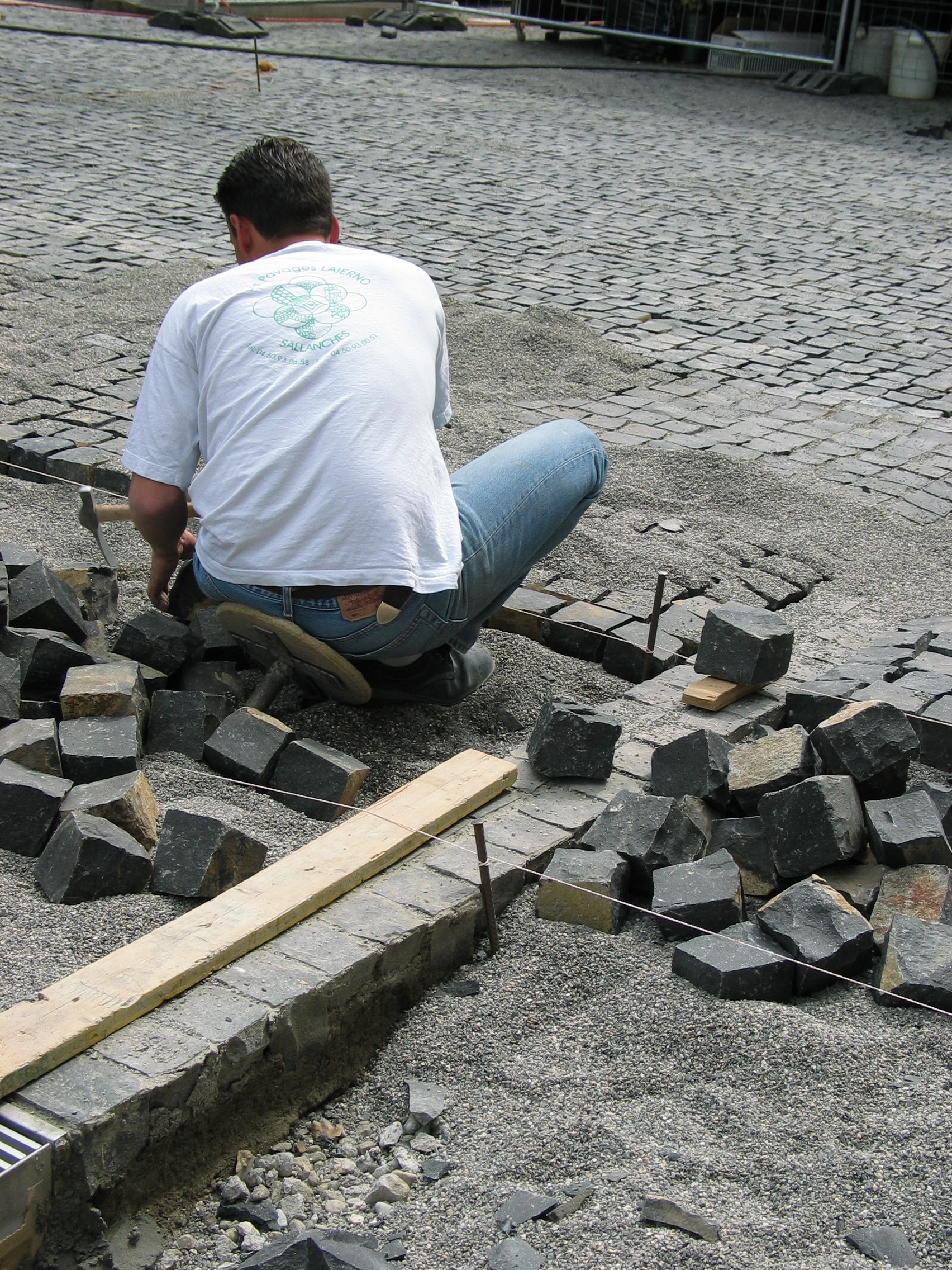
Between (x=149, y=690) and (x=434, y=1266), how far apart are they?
2082mm

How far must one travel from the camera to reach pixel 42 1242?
2105 millimetres

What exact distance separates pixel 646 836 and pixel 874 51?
17.3 meters

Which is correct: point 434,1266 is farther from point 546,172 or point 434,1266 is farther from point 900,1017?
point 546,172

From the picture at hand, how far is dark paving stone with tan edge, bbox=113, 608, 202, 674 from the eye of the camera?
3.84 metres

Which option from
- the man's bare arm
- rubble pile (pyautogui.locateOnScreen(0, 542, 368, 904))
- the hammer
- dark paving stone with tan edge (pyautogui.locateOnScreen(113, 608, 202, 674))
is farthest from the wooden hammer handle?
dark paving stone with tan edge (pyautogui.locateOnScreen(113, 608, 202, 674))

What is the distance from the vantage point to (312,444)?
338 centimetres

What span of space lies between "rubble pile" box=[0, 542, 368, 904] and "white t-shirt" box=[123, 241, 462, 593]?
41cm

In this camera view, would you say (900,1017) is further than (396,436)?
No

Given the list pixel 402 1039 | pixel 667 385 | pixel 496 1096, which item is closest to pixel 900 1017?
pixel 496 1096

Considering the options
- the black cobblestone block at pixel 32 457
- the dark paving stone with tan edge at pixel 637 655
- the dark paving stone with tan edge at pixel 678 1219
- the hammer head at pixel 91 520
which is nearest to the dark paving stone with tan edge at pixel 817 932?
the dark paving stone with tan edge at pixel 678 1219

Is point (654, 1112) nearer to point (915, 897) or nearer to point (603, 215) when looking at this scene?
point (915, 897)

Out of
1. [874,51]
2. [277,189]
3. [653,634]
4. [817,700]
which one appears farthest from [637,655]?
[874,51]

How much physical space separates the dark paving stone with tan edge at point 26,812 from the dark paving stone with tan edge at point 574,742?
123 centimetres

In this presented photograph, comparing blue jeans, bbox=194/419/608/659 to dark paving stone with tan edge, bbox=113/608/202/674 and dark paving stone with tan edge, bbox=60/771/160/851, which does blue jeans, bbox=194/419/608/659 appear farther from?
dark paving stone with tan edge, bbox=60/771/160/851
